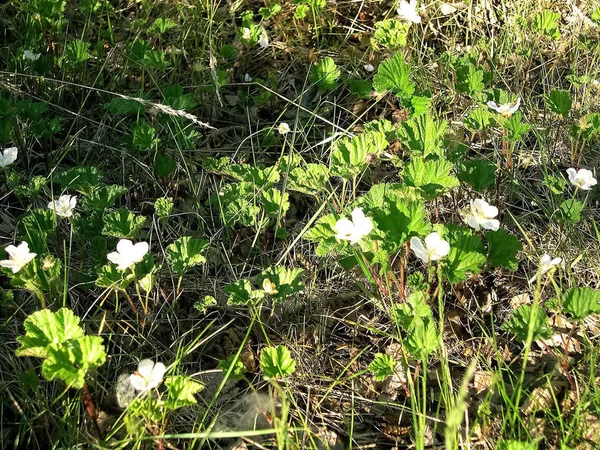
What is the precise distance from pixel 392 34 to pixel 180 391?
197 cm

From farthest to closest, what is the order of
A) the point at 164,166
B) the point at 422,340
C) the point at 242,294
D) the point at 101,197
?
the point at 164,166 < the point at 101,197 < the point at 242,294 < the point at 422,340

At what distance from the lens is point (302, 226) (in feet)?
8.40

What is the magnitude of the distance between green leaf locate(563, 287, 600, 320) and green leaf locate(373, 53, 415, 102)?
3.46 feet

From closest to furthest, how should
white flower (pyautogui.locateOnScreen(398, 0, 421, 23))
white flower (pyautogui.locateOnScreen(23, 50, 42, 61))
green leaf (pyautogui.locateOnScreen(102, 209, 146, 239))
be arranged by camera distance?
green leaf (pyautogui.locateOnScreen(102, 209, 146, 239)) < white flower (pyautogui.locateOnScreen(23, 50, 42, 61)) < white flower (pyautogui.locateOnScreen(398, 0, 421, 23))

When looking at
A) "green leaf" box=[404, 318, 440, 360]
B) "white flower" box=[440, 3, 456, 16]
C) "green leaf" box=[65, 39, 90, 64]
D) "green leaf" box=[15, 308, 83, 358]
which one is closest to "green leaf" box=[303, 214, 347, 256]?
"green leaf" box=[404, 318, 440, 360]

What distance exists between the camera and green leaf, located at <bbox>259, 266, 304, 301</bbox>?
2.04 metres

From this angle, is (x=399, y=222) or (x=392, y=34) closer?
(x=399, y=222)

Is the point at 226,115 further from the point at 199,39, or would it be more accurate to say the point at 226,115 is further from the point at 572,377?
the point at 572,377

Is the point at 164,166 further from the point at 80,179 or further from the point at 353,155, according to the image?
the point at 353,155

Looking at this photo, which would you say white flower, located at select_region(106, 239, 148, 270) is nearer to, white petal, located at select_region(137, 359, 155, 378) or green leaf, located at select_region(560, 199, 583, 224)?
white petal, located at select_region(137, 359, 155, 378)

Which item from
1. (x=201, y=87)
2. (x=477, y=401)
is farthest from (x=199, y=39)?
(x=477, y=401)

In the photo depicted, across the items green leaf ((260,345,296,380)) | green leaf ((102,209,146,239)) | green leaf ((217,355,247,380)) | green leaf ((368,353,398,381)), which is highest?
green leaf ((102,209,146,239))

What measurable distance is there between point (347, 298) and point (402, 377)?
1.16 feet

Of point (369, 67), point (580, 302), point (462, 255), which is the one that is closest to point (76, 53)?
point (369, 67)
